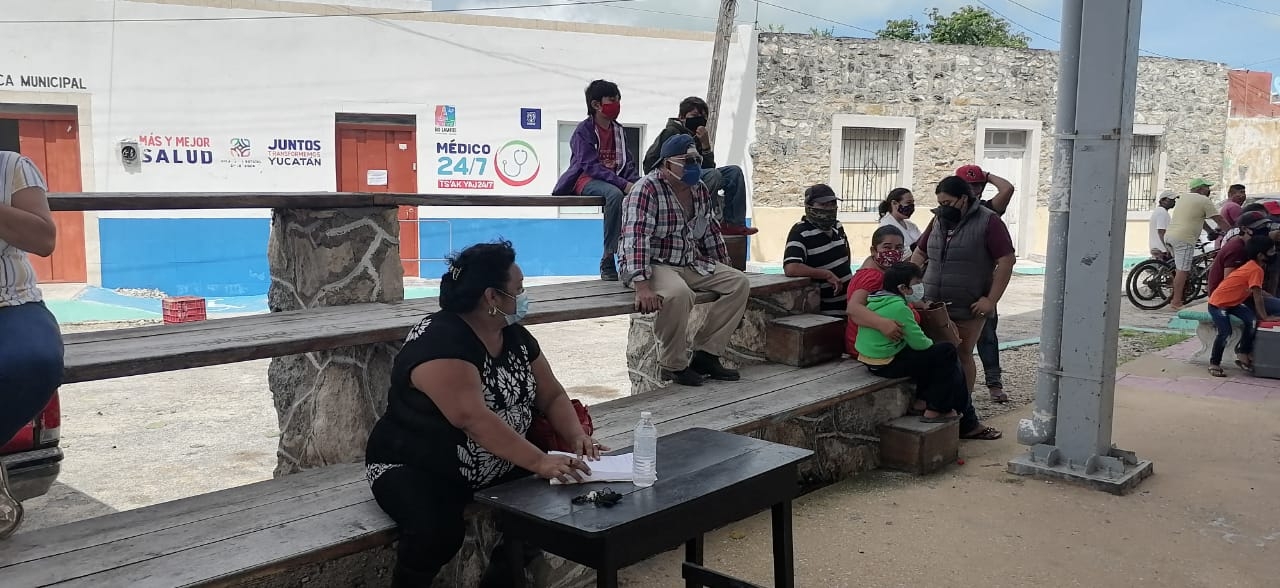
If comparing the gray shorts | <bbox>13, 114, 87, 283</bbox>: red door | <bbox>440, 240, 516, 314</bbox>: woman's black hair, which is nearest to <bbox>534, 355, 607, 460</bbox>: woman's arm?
<bbox>440, 240, 516, 314</bbox>: woman's black hair

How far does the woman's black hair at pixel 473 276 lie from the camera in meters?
3.05

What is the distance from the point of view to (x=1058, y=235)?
5.09m

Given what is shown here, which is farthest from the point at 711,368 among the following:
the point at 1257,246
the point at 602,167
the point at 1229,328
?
the point at 1257,246

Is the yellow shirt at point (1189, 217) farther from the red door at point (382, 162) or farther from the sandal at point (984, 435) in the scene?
the red door at point (382, 162)

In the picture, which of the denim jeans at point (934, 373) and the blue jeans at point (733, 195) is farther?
the blue jeans at point (733, 195)

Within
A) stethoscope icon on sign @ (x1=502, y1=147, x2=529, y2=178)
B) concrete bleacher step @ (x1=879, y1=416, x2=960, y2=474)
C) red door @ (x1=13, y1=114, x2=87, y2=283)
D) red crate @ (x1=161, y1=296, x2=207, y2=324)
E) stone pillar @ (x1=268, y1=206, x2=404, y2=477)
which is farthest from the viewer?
stethoscope icon on sign @ (x1=502, y1=147, x2=529, y2=178)

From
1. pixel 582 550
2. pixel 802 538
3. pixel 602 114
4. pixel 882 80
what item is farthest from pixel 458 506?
pixel 882 80

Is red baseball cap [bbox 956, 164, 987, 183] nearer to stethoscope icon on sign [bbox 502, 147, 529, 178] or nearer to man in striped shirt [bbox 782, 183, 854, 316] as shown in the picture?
man in striped shirt [bbox 782, 183, 854, 316]

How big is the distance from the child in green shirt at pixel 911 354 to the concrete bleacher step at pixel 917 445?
10 centimetres

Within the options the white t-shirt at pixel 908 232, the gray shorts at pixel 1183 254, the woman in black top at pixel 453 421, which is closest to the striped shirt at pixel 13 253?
the woman in black top at pixel 453 421

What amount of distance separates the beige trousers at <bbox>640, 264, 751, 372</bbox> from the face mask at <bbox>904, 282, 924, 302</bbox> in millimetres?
972

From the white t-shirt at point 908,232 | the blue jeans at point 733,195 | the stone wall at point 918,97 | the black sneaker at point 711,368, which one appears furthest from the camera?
the stone wall at point 918,97

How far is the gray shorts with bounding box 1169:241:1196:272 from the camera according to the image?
39.9 ft

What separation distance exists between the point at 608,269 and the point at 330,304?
1.97 metres
